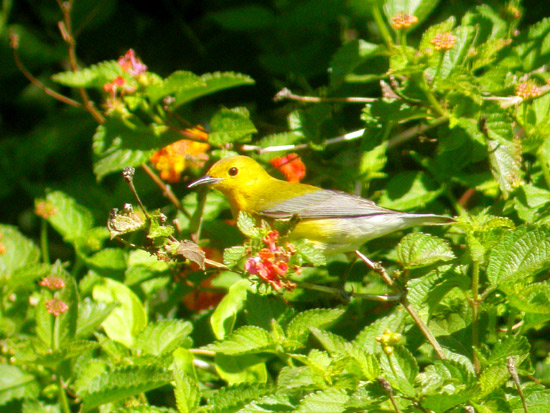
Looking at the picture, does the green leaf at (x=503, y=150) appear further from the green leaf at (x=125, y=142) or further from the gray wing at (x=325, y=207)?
the green leaf at (x=125, y=142)

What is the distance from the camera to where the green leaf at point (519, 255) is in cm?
197

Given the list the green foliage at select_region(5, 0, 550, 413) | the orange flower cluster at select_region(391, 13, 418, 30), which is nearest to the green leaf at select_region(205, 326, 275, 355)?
the green foliage at select_region(5, 0, 550, 413)

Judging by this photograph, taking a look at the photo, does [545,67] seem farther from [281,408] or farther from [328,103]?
[281,408]

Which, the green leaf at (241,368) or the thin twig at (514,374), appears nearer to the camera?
the thin twig at (514,374)

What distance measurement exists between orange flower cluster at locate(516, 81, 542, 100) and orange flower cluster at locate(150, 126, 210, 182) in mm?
1197

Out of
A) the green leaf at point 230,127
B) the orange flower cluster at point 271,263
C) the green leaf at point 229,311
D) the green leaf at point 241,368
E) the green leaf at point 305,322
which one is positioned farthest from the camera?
the green leaf at point 230,127

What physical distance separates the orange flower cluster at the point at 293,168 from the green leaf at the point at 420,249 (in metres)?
0.92

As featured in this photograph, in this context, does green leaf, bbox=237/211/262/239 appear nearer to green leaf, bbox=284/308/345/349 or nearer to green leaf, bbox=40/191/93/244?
green leaf, bbox=284/308/345/349

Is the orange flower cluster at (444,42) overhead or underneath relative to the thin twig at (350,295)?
overhead

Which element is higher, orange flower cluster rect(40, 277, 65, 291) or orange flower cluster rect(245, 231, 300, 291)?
orange flower cluster rect(245, 231, 300, 291)

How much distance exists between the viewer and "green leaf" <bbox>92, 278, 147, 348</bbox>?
8.59 ft

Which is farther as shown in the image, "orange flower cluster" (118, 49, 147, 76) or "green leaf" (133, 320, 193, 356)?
"orange flower cluster" (118, 49, 147, 76)

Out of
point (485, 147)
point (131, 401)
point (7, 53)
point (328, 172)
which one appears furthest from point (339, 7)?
point (7, 53)

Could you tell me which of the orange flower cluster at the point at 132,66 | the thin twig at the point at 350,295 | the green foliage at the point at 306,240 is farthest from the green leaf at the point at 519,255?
the orange flower cluster at the point at 132,66
